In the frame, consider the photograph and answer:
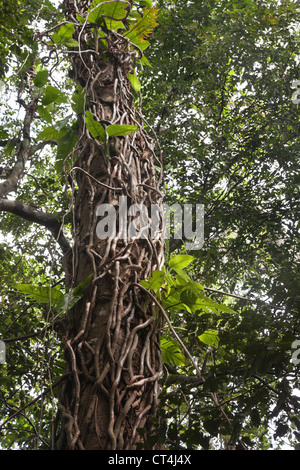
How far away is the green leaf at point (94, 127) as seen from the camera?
5.37 ft

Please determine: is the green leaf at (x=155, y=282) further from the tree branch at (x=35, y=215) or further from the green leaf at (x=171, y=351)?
the tree branch at (x=35, y=215)

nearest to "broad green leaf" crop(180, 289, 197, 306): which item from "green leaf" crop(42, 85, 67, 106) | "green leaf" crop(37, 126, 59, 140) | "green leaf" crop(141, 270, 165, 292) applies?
"green leaf" crop(141, 270, 165, 292)

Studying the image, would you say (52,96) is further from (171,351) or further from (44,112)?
(171,351)

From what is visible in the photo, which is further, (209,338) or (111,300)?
(209,338)

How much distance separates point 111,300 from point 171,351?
41 centimetres

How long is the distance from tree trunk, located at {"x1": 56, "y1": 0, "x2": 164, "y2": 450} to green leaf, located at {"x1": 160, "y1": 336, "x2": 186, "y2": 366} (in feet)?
0.69

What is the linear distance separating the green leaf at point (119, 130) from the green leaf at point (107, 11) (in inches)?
24.0

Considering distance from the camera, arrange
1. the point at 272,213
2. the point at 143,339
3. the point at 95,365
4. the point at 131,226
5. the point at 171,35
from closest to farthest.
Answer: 1. the point at 95,365
2. the point at 143,339
3. the point at 131,226
4. the point at 272,213
5. the point at 171,35

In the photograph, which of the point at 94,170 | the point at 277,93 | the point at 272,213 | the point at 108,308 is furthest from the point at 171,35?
the point at 108,308

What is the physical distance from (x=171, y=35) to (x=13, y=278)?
264 cm

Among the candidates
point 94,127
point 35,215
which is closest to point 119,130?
point 94,127

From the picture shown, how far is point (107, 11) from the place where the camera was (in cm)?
187
